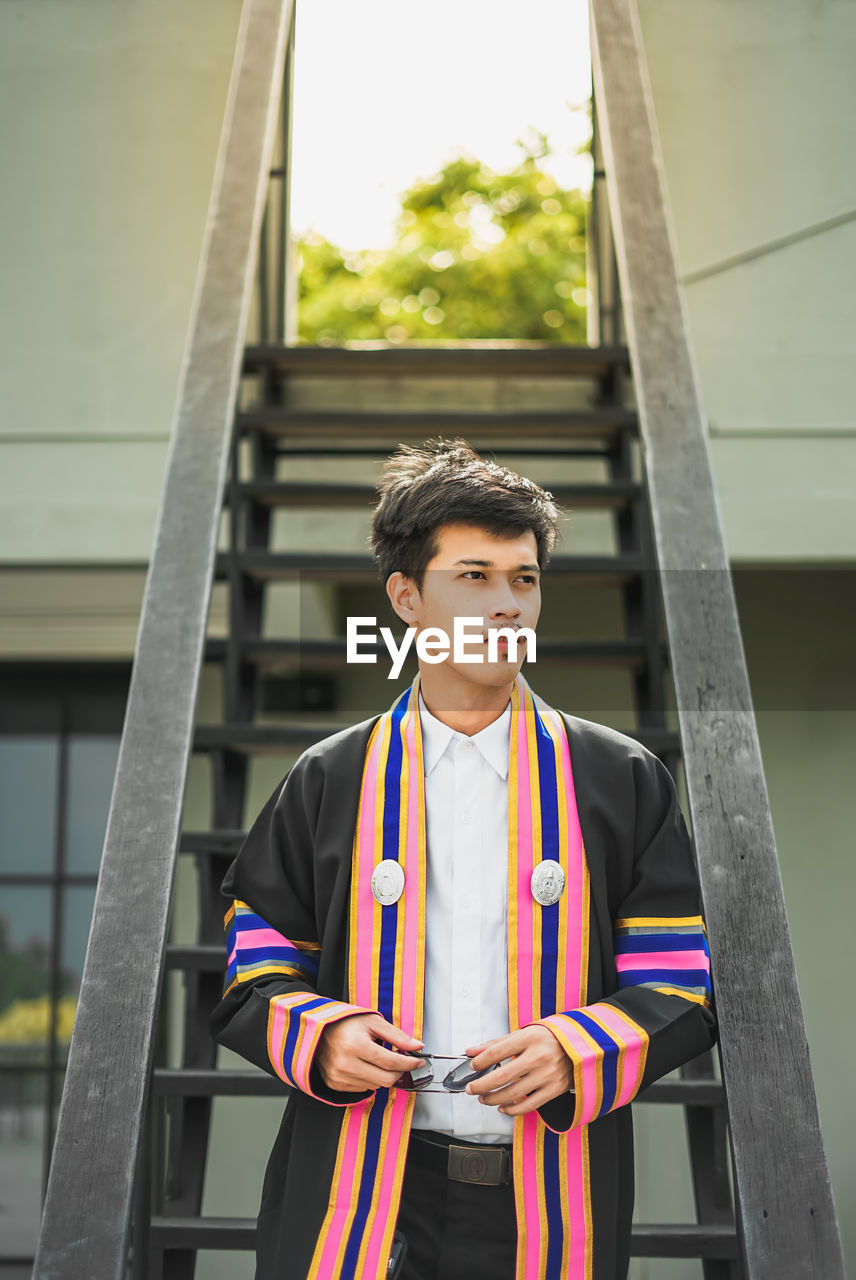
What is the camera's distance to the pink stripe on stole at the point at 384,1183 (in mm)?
1269

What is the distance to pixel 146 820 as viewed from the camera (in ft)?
5.24

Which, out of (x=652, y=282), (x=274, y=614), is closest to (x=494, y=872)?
(x=652, y=282)

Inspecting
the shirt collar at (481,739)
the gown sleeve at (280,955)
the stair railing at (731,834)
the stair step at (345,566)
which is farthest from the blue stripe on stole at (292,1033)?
the stair step at (345,566)

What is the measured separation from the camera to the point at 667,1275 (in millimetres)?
3939

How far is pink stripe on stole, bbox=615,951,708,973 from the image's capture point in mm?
1297

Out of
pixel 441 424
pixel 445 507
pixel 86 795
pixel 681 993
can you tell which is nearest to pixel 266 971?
pixel 681 993

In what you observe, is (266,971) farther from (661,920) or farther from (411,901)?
(661,920)

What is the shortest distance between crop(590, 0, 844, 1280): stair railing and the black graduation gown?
7cm

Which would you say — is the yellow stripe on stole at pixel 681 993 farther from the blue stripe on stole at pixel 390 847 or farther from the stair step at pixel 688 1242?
the stair step at pixel 688 1242

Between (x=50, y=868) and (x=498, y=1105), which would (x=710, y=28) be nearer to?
(x=50, y=868)

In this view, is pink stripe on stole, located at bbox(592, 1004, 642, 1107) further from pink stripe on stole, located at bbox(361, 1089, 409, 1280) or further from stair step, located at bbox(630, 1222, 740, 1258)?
stair step, located at bbox(630, 1222, 740, 1258)

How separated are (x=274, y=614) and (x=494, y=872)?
270cm

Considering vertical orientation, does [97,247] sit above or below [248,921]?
above

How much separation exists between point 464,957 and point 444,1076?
12 cm
